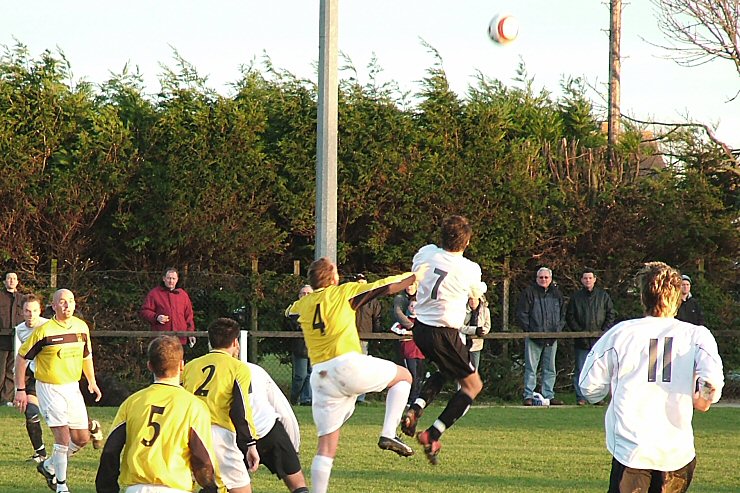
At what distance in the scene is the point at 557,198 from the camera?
768 inches

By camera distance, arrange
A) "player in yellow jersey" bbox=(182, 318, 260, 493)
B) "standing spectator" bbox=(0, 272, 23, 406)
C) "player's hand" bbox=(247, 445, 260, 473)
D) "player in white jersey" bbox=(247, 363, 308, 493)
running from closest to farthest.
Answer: "player in yellow jersey" bbox=(182, 318, 260, 493) < "player's hand" bbox=(247, 445, 260, 473) < "player in white jersey" bbox=(247, 363, 308, 493) < "standing spectator" bbox=(0, 272, 23, 406)

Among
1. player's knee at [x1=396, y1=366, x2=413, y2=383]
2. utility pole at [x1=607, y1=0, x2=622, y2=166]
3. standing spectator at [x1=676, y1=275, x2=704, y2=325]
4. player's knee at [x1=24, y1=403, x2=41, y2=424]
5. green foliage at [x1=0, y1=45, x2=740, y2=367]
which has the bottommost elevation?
player's knee at [x1=24, y1=403, x2=41, y2=424]

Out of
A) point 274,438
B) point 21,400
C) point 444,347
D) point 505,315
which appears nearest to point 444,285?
point 444,347

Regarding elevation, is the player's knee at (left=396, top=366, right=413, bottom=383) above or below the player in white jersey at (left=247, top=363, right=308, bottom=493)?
above

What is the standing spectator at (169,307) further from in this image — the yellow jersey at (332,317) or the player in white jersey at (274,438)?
the player in white jersey at (274,438)

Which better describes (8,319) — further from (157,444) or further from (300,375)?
(157,444)

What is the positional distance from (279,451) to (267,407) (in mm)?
319

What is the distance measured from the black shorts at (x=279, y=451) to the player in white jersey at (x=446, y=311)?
4.58ft

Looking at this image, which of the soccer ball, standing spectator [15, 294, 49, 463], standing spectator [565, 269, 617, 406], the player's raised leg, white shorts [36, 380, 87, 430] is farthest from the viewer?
standing spectator [565, 269, 617, 406]

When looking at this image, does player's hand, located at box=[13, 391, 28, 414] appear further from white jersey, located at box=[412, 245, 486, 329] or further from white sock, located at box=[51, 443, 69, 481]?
white jersey, located at box=[412, 245, 486, 329]

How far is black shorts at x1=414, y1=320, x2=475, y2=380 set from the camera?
30.4ft

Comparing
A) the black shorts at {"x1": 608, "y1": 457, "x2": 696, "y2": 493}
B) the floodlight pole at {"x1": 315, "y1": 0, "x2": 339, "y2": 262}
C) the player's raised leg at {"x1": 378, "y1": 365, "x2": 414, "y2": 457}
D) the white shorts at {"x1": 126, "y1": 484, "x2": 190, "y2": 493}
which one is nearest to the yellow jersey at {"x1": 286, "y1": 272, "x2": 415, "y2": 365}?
the player's raised leg at {"x1": 378, "y1": 365, "x2": 414, "y2": 457}

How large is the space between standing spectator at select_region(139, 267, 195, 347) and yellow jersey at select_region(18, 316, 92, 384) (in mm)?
5944

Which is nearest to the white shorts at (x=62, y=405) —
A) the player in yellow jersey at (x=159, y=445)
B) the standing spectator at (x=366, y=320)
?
the player in yellow jersey at (x=159, y=445)
